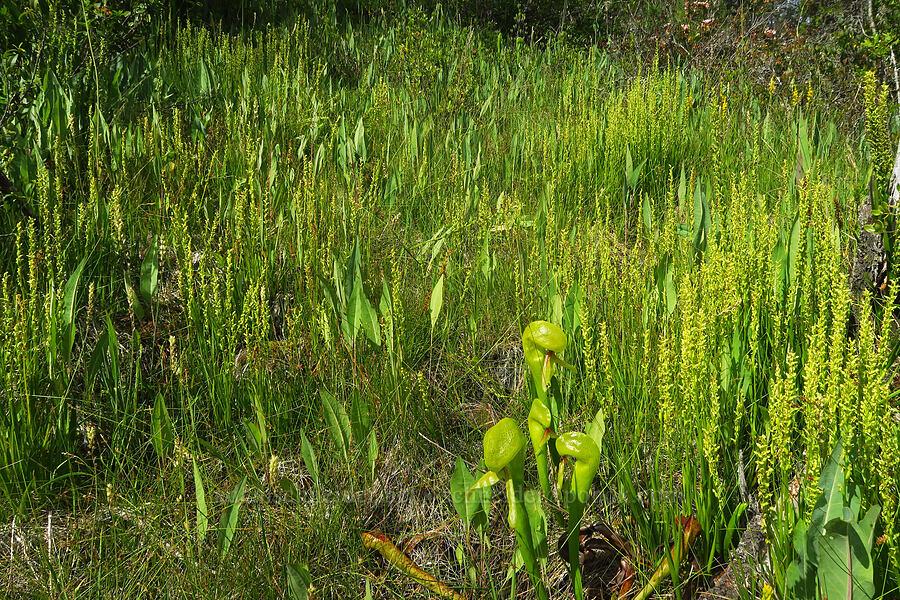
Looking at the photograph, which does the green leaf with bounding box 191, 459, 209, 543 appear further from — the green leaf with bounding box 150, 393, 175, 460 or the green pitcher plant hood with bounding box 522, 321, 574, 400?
the green pitcher plant hood with bounding box 522, 321, 574, 400

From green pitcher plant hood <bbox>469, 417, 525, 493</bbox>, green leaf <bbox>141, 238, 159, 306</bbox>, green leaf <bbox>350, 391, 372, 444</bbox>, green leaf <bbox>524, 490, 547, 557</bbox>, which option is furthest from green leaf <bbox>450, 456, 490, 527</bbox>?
green leaf <bbox>141, 238, 159, 306</bbox>

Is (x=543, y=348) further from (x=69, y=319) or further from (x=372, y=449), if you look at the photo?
(x=69, y=319)

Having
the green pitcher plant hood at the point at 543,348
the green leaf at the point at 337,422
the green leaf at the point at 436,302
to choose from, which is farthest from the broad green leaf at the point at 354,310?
the green pitcher plant hood at the point at 543,348

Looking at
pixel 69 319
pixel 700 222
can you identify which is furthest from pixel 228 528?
pixel 700 222

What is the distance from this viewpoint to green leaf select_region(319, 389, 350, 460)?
147 cm

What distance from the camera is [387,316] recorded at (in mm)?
1713

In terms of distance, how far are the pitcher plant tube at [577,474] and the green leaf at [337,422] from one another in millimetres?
511

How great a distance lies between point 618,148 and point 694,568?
2237 mm

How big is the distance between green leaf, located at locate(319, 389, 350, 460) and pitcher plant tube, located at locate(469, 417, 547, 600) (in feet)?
1.58

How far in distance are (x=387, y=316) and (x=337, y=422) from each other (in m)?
0.32

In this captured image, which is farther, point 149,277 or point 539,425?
point 149,277

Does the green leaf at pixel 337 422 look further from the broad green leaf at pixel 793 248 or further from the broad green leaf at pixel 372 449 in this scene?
the broad green leaf at pixel 793 248

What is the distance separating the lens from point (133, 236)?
7.55 feet

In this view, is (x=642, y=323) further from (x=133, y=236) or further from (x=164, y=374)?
(x=133, y=236)
